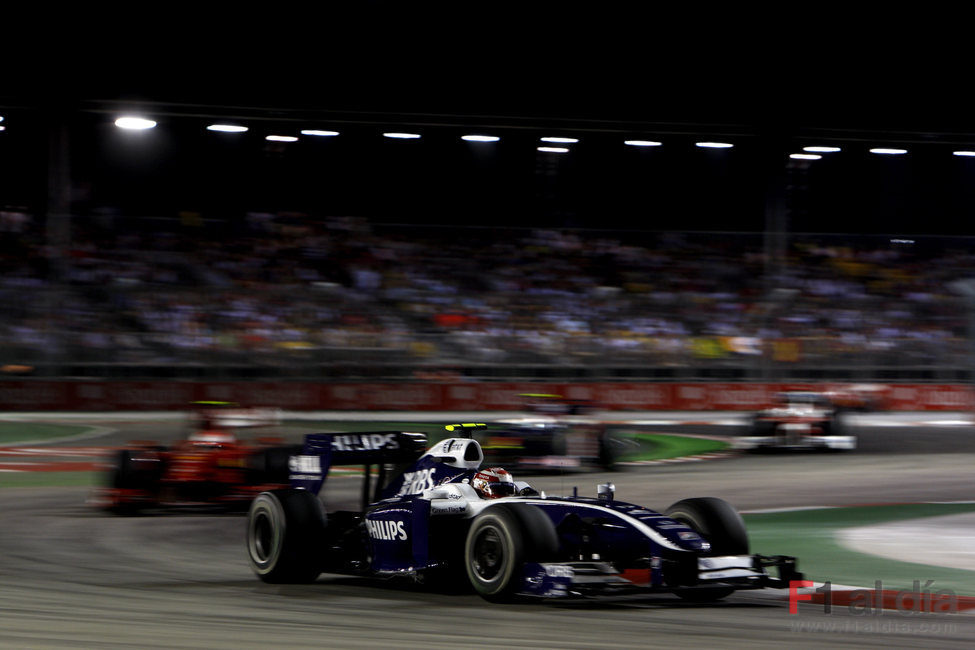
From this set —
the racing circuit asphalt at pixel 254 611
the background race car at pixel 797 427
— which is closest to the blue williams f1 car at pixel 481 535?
the racing circuit asphalt at pixel 254 611

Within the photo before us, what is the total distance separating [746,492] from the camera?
14734mm

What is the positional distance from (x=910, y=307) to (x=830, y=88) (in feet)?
18.7

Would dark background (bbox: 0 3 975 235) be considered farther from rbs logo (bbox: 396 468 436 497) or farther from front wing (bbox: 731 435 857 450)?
rbs logo (bbox: 396 468 436 497)

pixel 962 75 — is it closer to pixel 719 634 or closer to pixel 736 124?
pixel 736 124

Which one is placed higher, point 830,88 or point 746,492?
point 830,88

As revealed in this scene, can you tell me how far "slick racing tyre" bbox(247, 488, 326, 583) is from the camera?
8.39 meters

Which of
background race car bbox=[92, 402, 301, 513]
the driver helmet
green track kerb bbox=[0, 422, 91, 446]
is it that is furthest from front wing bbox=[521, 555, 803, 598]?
green track kerb bbox=[0, 422, 91, 446]

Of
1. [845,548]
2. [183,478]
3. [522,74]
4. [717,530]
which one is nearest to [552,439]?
[183,478]

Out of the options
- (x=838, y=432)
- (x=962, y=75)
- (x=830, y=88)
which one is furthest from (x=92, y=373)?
(x=962, y=75)

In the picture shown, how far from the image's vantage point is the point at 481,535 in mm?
7512

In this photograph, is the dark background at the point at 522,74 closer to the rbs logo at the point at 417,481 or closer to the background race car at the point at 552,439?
the background race car at the point at 552,439

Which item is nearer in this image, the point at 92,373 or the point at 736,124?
the point at 92,373

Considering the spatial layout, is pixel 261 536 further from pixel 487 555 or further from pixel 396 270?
pixel 396 270

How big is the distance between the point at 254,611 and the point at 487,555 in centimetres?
139
